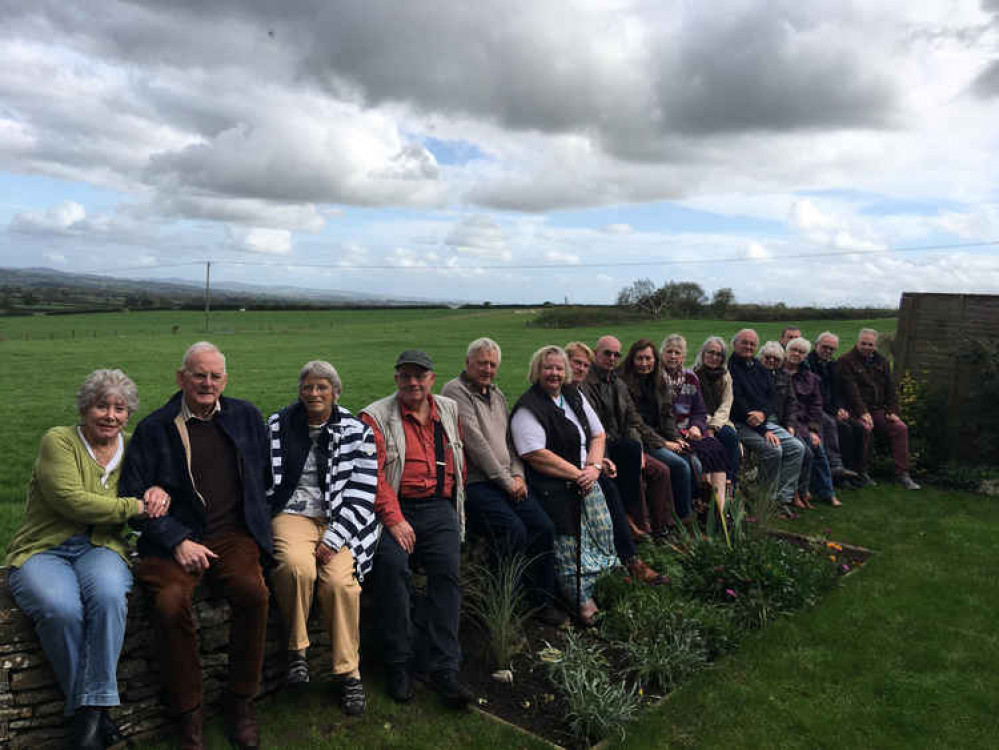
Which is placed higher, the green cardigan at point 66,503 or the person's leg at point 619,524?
the green cardigan at point 66,503

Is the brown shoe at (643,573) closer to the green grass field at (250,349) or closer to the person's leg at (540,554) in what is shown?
the person's leg at (540,554)

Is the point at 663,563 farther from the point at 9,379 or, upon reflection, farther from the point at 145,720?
the point at 9,379

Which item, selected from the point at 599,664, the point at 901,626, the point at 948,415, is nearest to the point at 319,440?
the point at 599,664

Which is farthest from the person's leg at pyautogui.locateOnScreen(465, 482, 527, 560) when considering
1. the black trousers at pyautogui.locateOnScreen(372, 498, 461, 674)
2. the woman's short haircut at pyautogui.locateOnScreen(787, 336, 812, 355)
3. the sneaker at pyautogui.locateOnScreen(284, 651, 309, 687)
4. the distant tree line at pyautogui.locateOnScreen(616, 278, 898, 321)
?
the distant tree line at pyautogui.locateOnScreen(616, 278, 898, 321)

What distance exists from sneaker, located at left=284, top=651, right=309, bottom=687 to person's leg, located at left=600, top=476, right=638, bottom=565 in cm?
246

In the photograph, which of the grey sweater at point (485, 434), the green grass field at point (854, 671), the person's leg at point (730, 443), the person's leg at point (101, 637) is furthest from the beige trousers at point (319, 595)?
the person's leg at point (730, 443)

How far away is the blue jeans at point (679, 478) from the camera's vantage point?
6480 mm

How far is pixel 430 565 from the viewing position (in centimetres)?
435

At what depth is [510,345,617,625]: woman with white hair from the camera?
204 inches

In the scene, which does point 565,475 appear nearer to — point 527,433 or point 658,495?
point 527,433

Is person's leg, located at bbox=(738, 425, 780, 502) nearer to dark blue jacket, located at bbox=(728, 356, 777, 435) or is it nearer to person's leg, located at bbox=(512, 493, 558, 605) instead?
dark blue jacket, located at bbox=(728, 356, 777, 435)

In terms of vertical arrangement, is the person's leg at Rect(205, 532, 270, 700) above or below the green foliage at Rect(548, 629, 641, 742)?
above

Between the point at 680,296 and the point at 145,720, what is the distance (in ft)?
171

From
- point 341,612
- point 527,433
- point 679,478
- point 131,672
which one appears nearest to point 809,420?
point 679,478
